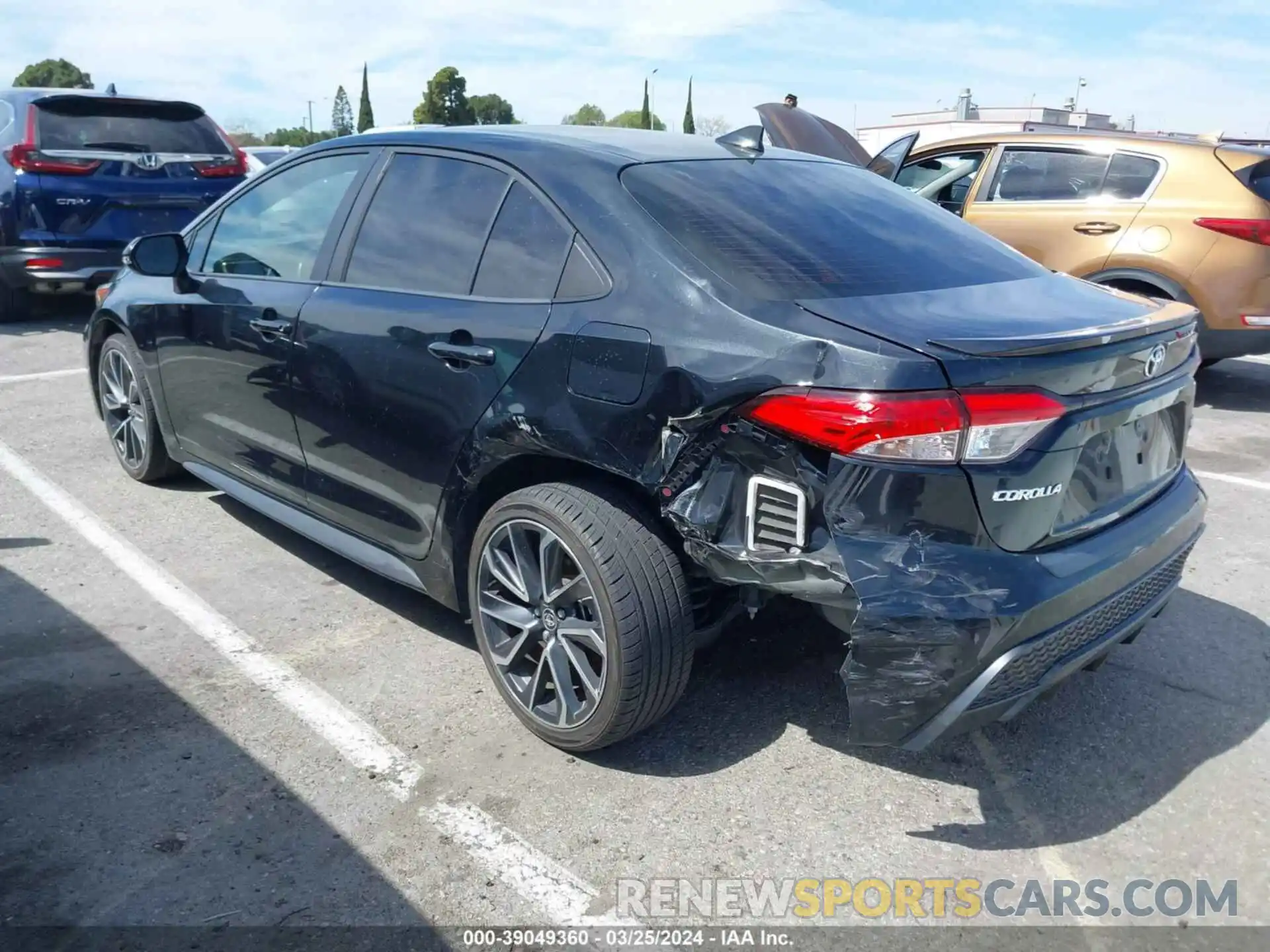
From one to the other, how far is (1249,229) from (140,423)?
21.0ft

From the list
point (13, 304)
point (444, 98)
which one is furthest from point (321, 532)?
point (444, 98)

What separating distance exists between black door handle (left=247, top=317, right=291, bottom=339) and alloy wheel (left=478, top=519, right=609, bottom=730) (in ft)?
4.05

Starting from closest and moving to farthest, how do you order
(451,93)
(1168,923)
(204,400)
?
(1168,923)
(204,400)
(451,93)

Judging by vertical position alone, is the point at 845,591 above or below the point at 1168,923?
above

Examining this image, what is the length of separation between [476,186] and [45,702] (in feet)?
6.65

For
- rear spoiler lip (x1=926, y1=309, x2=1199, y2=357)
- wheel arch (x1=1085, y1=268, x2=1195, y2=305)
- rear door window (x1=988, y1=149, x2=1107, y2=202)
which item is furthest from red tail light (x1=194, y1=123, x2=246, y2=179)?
rear spoiler lip (x1=926, y1=309, x2=1199, y2=357)

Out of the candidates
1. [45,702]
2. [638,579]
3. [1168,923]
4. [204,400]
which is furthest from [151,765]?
[1168,923]

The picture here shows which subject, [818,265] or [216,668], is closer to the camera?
[818,265]

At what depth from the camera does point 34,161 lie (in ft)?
27.5

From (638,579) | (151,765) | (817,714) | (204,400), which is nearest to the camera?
(638,579)

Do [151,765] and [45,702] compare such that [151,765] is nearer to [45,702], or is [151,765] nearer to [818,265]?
[45,702]

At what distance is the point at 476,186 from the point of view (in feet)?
10.8

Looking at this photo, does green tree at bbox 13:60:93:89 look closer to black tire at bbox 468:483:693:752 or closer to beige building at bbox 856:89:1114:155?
beige building at bbox 856:89:1114:155

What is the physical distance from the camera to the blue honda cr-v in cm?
845
